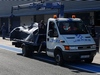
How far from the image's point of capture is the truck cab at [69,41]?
11.9m

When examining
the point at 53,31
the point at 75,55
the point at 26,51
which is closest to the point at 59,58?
the point at 75,55

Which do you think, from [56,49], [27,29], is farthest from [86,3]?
[56,49]

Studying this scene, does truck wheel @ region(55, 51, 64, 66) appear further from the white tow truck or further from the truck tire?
Result: the truck tire

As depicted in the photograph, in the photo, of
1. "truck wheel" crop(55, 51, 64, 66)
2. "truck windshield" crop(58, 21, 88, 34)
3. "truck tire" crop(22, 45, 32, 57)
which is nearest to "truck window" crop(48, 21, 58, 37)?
"truck windshield" crop(58, 21, 88, 34)

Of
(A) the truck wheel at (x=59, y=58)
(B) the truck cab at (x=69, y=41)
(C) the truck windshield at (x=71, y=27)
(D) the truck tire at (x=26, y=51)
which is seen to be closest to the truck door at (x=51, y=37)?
(B) the truck cab at (x=69, y=41)

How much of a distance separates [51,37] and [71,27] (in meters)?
1.07

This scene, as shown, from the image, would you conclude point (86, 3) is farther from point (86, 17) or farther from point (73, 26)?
point (73, 26)

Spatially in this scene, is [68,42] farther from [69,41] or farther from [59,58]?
[59,58]

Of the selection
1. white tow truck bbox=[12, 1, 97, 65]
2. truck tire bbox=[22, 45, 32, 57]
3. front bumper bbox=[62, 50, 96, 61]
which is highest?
white tow truck bbox=[12, 1, 97, 65]

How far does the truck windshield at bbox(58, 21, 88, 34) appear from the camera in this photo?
12688 mm

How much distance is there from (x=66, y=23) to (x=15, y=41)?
5.55 meters

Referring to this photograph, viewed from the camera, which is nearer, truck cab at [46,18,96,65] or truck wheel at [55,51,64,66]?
truck cab at [46,18,96,65]

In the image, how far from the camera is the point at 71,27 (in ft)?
42.1

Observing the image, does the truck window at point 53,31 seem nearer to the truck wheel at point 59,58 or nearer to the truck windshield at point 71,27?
the truck windshield at point 71,27
